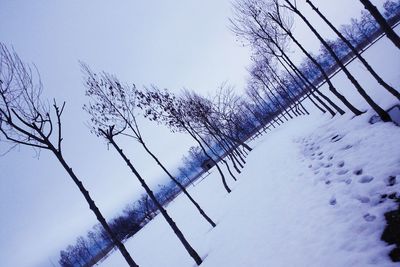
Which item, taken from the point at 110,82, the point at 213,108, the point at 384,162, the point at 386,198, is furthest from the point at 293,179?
the point at 213,108

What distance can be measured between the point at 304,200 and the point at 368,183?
207 centimetres

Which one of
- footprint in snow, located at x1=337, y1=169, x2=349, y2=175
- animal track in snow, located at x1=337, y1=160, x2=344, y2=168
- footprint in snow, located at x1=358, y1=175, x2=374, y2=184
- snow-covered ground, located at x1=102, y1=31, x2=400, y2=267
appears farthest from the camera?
animal track in snow, located at x1=337, y1=160, x2=344, y2=168

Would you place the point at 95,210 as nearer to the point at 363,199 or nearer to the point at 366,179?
the point at 363,199

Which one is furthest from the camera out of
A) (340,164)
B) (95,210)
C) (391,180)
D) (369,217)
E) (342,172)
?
(95,210)

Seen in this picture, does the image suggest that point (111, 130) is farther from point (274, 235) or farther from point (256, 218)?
point (274, 235)

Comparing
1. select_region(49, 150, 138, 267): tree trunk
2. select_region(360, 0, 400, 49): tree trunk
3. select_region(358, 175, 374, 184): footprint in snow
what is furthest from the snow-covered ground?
select_region(49, 150, 138, 267): tree trunk

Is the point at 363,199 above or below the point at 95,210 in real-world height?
below

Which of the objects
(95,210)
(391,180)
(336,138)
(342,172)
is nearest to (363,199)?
(391,180)

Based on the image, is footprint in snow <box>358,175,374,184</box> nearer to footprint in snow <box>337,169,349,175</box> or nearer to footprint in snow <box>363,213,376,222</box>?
footprint in snow <box>337,169,349,175</box>

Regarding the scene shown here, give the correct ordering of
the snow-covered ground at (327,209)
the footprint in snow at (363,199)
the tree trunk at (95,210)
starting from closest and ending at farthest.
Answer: the snow-covered ground at (327,209)
the footprint in snow at (363,199)
the tree trunk at (95,210)

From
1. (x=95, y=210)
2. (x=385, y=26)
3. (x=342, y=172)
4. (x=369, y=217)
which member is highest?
(x=95, y=210)

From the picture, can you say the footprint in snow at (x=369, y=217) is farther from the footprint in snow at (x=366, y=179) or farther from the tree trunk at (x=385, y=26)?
the tree trunk at (x=385, y=26)

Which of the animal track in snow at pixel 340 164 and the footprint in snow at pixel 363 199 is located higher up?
the animal track in snow at pixel 340 164

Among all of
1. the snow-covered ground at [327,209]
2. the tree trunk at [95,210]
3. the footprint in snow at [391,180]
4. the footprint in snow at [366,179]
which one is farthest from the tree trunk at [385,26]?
the tree trunk at [95,210]
